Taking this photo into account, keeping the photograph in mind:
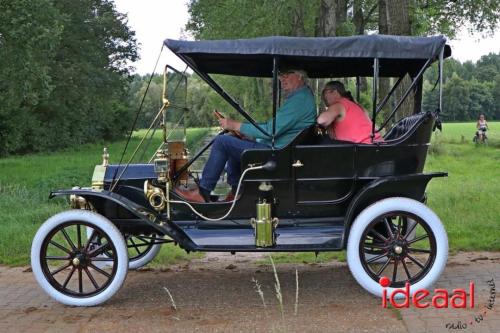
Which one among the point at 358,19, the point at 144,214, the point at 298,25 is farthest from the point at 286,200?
the point at 358,19

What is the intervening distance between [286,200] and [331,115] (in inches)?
33.1

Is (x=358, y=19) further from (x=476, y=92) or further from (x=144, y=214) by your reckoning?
(x=476, y=92)

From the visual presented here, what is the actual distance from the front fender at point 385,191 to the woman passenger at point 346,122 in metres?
0.40

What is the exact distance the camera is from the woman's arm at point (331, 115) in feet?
17.3

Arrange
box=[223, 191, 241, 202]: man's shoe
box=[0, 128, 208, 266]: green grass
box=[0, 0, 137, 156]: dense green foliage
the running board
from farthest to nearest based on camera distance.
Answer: box=[0, 0, 137, 156]: dense green foliage, box=[0, 128, 208, 266]: green grass, box=[223, 191, 241, 202]: man's shoe, the running board

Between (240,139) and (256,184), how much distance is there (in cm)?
46

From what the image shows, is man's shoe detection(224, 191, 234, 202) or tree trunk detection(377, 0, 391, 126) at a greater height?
tree trunk detection(377, 0, 391, 126)

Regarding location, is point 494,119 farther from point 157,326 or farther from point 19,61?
point 157,326

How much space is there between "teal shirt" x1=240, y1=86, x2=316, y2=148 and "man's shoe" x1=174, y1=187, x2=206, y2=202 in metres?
0.66

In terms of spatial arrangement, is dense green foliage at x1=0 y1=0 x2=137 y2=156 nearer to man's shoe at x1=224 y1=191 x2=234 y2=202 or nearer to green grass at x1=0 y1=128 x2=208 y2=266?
green grass at x1=0 y1=128 x2=208 y2=266

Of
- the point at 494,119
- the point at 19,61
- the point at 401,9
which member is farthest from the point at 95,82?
the point at 494,119

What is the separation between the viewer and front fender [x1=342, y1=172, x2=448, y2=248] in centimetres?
501

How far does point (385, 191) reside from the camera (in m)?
5.11

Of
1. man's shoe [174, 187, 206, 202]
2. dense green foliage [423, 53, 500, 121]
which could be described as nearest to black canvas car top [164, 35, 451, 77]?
man's shoe [174, 187, 206, 202]
